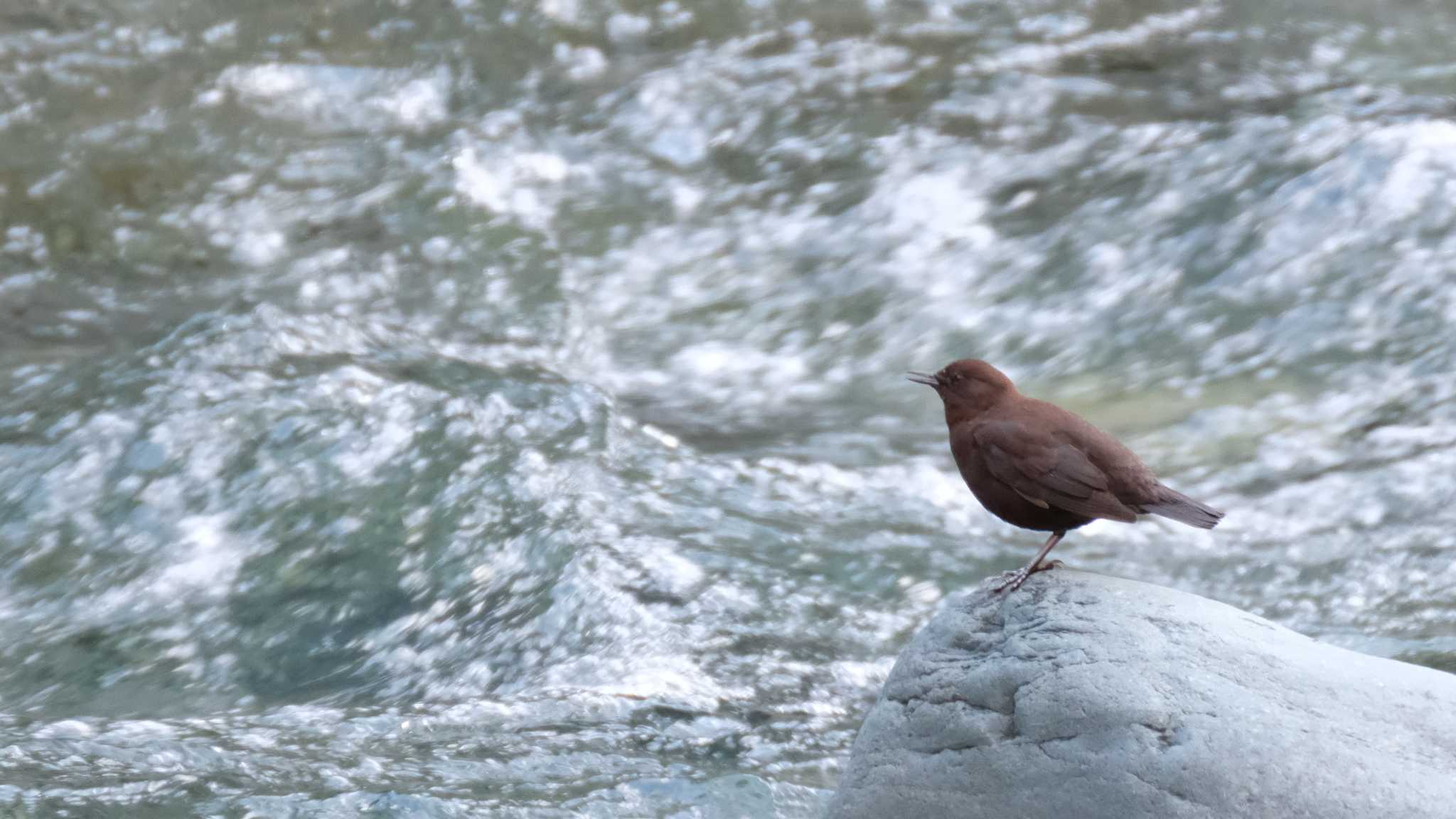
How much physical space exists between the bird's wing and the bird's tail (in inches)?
2.1

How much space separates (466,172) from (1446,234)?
4519 mm

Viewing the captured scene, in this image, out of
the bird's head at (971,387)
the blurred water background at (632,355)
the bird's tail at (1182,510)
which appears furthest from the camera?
the blurred water background at (632,355)

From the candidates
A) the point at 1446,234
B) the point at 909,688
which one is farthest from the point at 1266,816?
the point at 1446,234

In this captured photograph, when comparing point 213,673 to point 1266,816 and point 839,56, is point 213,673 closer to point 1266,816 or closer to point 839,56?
point 1266,816

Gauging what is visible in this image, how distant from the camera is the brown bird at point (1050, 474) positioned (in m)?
3.07

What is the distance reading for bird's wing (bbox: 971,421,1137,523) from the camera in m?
3.07

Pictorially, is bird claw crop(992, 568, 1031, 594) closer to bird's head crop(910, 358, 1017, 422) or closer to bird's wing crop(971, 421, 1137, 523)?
bird's wing crop(971, 421, 1137, 523)

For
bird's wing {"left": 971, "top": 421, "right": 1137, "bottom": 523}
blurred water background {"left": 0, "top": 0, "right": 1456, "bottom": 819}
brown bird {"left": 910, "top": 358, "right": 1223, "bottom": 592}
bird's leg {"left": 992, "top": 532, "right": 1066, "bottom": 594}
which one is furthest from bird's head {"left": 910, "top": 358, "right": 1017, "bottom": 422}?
blurred water background {"left": 0, "top": 0, "right": 1456, "bottom": 819}

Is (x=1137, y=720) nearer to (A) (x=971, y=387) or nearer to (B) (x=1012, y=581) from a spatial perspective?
(B) (x=1012, y=581)

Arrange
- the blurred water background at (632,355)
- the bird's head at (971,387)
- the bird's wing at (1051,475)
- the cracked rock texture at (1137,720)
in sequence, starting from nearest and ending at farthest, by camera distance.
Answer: the cracked rock texture at (1137,720) → the bird's wing at (1051,475) → the bird's head at (971,387) → the blurred water background at (632,355)

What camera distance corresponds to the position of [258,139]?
8.16 meters

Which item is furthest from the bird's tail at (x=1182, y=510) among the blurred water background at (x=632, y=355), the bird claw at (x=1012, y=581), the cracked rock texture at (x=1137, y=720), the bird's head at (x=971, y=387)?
the blurred water background at (x=632, y=355)

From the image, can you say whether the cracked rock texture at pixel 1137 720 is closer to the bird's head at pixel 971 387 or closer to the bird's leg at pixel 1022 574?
the bird's leg at pixel 1022 574

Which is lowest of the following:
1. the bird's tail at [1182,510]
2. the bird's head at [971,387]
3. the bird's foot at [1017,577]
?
the bird's foot at [1017,577]
